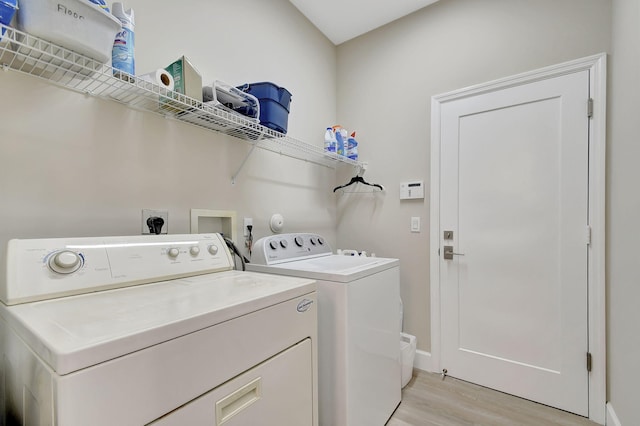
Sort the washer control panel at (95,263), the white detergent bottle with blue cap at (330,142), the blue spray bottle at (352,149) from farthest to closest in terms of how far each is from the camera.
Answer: the blue spray bottle at (352,149) < the white detergent bottle with blue cap at (330,142) < the washer control panel at (95,263)

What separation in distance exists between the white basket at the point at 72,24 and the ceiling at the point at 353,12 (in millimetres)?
1713

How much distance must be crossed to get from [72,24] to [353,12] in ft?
6.70

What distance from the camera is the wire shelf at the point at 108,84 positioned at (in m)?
0.90

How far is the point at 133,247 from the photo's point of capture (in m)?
1.09

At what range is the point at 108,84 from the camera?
1115 mm

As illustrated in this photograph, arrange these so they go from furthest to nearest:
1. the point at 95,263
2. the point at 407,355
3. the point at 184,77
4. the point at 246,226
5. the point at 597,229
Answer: the point at 407,355
the point at 246,226
the point at 597,229
the point at 184,77
the point at 95,263

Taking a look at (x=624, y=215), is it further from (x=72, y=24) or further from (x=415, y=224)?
(x=72, y=24)

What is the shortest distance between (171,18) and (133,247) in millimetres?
1132

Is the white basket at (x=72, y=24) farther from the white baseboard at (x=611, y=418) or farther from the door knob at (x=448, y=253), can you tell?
the white baseboard at (x=611, y=418)

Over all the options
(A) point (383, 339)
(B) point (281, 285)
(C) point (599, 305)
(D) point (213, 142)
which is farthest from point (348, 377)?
(C) point (599, 305)

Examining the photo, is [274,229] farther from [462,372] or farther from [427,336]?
[462,372]

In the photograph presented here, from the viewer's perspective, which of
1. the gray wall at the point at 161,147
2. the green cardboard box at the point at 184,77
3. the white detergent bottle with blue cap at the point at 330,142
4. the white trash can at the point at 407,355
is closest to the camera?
the gray wall at the point at 161,147

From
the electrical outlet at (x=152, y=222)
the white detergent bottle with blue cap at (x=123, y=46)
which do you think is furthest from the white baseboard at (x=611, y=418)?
the white detergent bottle with blue cap at (x=123, y=46)

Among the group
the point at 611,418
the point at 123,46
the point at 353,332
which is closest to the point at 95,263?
the point at 123,46
